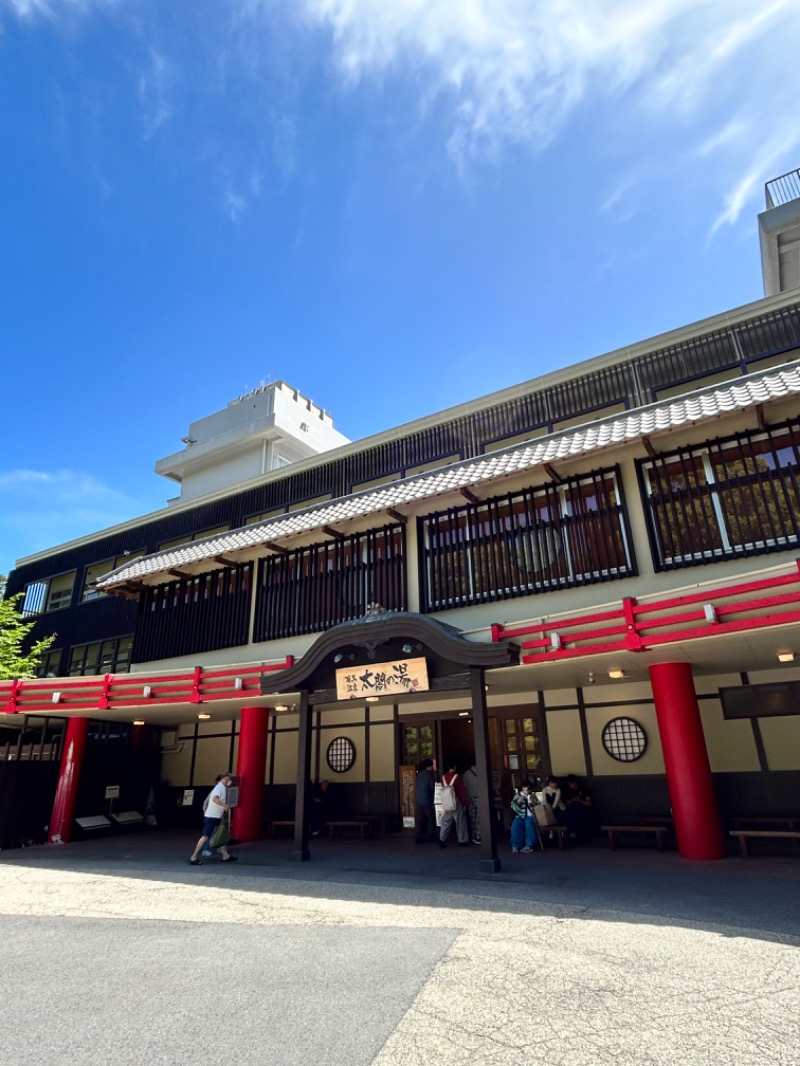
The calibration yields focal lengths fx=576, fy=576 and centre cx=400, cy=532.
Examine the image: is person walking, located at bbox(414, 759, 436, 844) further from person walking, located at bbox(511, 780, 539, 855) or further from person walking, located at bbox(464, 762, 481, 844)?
person walking, located at bbox(511, 780, 539, 855)

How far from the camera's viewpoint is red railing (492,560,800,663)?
7.83 metres

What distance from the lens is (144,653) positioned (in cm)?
1544

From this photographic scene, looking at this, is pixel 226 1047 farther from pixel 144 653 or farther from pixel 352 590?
pixel 144 653

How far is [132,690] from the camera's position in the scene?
13.7 m

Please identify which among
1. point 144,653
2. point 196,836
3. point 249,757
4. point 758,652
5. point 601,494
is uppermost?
point 601,494

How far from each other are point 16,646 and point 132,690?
45.7 feet

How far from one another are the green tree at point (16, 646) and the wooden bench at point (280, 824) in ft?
41.3

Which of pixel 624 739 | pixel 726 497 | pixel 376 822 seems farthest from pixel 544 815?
pixel 726 497

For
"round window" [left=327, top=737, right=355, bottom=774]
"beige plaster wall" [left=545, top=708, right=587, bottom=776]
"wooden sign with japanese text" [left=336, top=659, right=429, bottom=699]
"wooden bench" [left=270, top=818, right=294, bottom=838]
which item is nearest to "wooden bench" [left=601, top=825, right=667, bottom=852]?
"beige plaster wall" [left=545, top=708, right=587, bottom=776]

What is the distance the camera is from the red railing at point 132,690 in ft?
40.5

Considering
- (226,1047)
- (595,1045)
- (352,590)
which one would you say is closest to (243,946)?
(226,1047)

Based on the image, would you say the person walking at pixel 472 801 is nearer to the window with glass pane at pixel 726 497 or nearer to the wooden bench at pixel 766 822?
the wooden bench at pixel 766 822

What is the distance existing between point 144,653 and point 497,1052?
14.0 m

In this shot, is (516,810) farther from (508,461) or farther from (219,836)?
(508,461)
